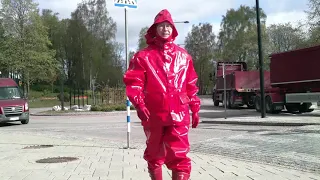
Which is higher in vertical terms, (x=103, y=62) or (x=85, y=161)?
(x=103, y=62)

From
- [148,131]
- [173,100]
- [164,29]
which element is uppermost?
[164,29]

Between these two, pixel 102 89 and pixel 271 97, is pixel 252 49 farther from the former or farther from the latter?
pixel 271 97

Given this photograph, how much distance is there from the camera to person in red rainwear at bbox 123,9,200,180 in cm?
434

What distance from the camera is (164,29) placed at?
4617mm

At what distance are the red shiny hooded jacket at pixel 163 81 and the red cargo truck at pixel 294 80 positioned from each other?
16.8 metres

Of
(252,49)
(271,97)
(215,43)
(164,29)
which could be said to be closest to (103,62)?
(215,43)

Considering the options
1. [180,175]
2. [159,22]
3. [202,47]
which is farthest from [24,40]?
[180,175]

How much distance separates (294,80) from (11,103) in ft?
49.8

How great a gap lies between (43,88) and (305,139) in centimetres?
7043

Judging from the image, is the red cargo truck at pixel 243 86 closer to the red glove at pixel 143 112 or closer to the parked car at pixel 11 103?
the parked car at pixel 11 103

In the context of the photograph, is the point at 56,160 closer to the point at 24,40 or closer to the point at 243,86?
the point at 243,86

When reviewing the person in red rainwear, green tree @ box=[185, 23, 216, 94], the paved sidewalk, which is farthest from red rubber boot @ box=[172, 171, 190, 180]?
green tree @ box=[185, 23, 216, 94]

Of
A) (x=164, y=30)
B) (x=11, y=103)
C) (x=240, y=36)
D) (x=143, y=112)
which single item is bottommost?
(x=11, y=103)

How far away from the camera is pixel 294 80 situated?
72.0ft
